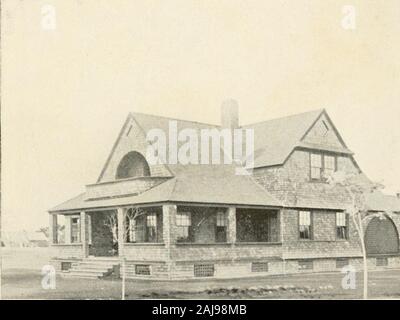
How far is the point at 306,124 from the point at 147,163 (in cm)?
742

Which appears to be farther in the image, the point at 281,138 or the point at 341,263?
the point at 341,263

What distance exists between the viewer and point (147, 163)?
105ft

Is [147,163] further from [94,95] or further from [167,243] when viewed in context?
[94,95]

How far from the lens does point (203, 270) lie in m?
29.4

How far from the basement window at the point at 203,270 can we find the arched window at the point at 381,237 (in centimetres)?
1045

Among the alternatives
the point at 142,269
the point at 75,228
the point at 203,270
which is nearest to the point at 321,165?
the point at 203,270

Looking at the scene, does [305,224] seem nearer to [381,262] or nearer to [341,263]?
[341,263]

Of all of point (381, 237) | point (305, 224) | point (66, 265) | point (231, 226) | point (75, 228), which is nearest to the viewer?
point (231, 226)

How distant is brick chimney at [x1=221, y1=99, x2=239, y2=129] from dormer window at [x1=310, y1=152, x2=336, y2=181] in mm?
4042

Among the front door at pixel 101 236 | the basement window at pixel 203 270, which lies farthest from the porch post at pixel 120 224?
the basement window at pixel 203 270

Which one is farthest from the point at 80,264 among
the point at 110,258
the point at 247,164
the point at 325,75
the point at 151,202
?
the point at 325,75

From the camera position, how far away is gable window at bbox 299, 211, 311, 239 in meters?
33.7

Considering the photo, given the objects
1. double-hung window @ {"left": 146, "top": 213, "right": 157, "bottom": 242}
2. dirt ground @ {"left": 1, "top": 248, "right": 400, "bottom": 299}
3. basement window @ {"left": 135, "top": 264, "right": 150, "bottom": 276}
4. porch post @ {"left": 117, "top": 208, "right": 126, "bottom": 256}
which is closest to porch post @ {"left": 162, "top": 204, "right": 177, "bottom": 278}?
basement window @ {"left": 135, "top": 264, "right": 150, "bottom": 276}

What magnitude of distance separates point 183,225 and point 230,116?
6.53 metres
